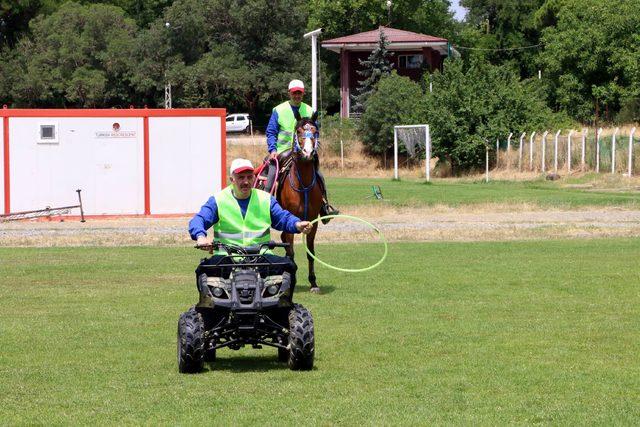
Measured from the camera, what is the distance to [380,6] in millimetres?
111562

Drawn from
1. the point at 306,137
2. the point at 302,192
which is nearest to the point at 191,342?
the point at 306,137

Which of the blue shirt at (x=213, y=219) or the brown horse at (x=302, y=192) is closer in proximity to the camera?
the blue shirt at (x=213, y=219)

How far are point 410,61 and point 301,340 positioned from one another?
91.5m

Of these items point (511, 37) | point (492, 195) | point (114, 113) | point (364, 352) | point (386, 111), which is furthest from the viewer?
point (511, 37)

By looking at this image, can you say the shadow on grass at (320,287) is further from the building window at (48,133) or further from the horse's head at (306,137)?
the building window at (48,133)

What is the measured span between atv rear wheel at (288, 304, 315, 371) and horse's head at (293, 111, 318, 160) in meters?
6.52

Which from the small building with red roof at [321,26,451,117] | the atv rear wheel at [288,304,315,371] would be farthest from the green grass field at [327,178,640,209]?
the small building with red roof at [321,26,451,117]

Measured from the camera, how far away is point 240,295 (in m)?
10.3

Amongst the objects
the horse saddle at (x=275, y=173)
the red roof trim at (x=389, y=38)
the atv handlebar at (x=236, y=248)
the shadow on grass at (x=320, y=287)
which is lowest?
the shadow on grass at (x=320, y=287)

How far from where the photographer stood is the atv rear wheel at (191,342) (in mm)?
10180

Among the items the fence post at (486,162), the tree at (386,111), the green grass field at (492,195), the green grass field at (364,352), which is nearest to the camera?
the green grass field at (364,352)

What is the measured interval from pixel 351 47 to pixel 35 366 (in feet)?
286

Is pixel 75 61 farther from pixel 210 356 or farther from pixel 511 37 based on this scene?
pixel 210 356

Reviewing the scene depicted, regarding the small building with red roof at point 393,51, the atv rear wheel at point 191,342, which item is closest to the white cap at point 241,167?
the atv rear wheel at point 191,342
